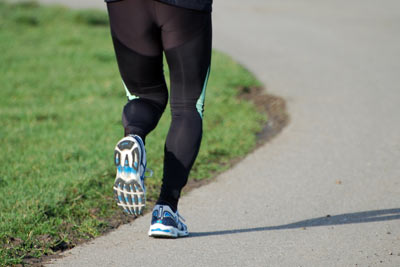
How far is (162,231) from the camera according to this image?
12.0 ft

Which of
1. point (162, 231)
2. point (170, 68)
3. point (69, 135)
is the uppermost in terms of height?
point (170, 68)

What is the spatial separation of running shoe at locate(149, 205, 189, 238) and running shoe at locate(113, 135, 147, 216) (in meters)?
0.33

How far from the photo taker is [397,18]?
1342 centimetres

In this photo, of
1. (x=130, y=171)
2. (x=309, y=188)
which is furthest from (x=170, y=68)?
(x=309, y=188)

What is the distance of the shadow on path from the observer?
3.92m

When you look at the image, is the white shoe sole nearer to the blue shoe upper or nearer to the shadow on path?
the blue shoe upper

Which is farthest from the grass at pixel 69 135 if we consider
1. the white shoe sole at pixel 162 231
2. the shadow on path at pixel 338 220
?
the shadow on path at pixel 338 220

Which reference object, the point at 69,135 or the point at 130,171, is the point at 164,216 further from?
the point at 69,135

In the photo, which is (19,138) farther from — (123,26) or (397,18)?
(397,18)

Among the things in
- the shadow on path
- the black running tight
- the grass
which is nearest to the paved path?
the shadow on path

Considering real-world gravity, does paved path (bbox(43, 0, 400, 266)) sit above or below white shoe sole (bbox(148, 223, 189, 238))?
below

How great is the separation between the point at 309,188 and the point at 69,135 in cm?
258

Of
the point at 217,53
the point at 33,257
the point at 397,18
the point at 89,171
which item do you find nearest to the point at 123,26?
the point at 33,257

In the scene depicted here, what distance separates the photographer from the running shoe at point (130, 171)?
321cm
